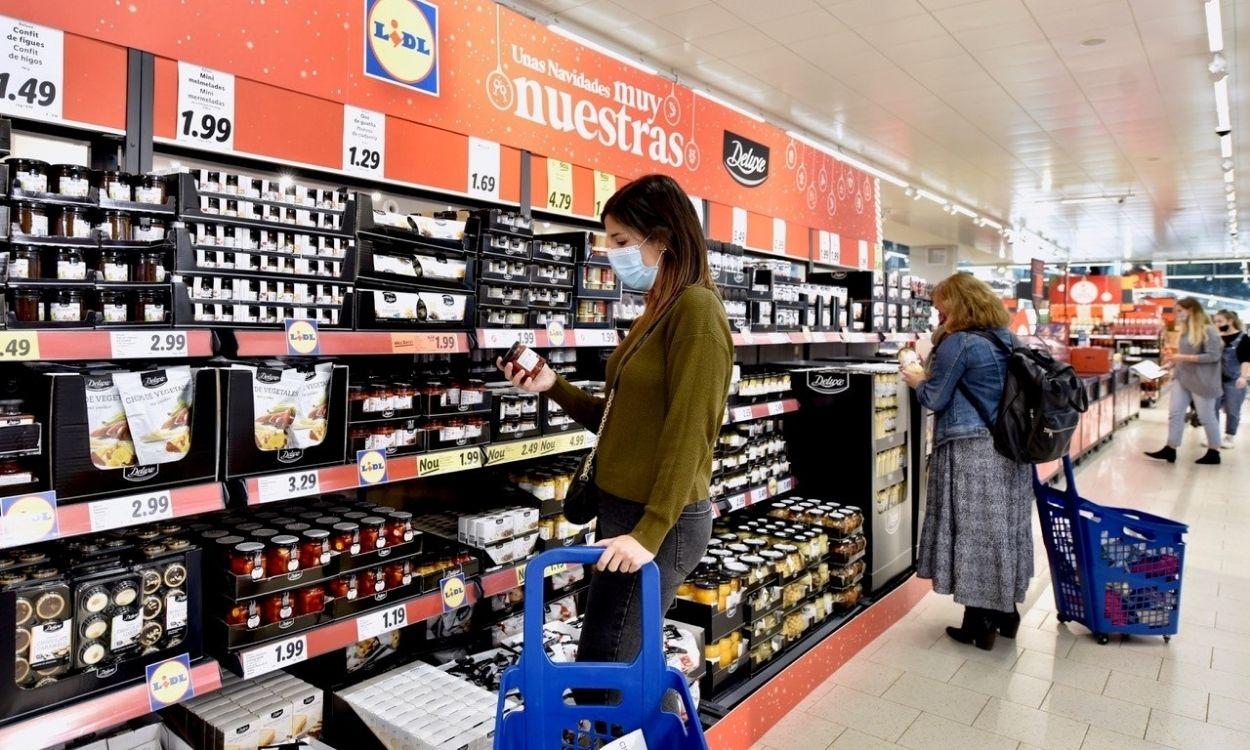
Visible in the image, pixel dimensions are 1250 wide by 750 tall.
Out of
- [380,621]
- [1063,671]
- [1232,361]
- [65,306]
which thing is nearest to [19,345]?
[65,306]

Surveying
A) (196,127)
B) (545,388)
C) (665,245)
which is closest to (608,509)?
(545,388)

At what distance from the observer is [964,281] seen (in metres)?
3.73

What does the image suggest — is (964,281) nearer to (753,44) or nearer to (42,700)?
(42,700)

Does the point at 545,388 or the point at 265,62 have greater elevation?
the point at 265,62

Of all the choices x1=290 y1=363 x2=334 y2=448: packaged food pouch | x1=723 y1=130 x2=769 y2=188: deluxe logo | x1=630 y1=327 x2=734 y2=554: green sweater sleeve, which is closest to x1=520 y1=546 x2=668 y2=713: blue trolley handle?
x1=630 y1=327 x2=734 y2=554: green sweater sleeve

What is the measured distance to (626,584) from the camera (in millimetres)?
1790

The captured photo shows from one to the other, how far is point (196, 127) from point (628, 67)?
1979 mm

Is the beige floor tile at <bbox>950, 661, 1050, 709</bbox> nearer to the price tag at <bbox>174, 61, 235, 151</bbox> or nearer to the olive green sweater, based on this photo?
the olive green sweater

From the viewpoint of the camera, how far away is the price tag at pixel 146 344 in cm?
159

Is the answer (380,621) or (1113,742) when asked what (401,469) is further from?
(1113,742)

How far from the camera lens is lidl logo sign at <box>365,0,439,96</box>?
240cm

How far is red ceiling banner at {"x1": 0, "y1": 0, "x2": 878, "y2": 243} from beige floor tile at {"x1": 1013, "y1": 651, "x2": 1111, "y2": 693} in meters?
2.62

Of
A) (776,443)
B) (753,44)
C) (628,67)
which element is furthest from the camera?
(753,44)

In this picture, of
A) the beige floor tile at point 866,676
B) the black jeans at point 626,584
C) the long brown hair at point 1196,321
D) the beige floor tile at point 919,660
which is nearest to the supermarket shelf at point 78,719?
the black jeans at point 626,584
